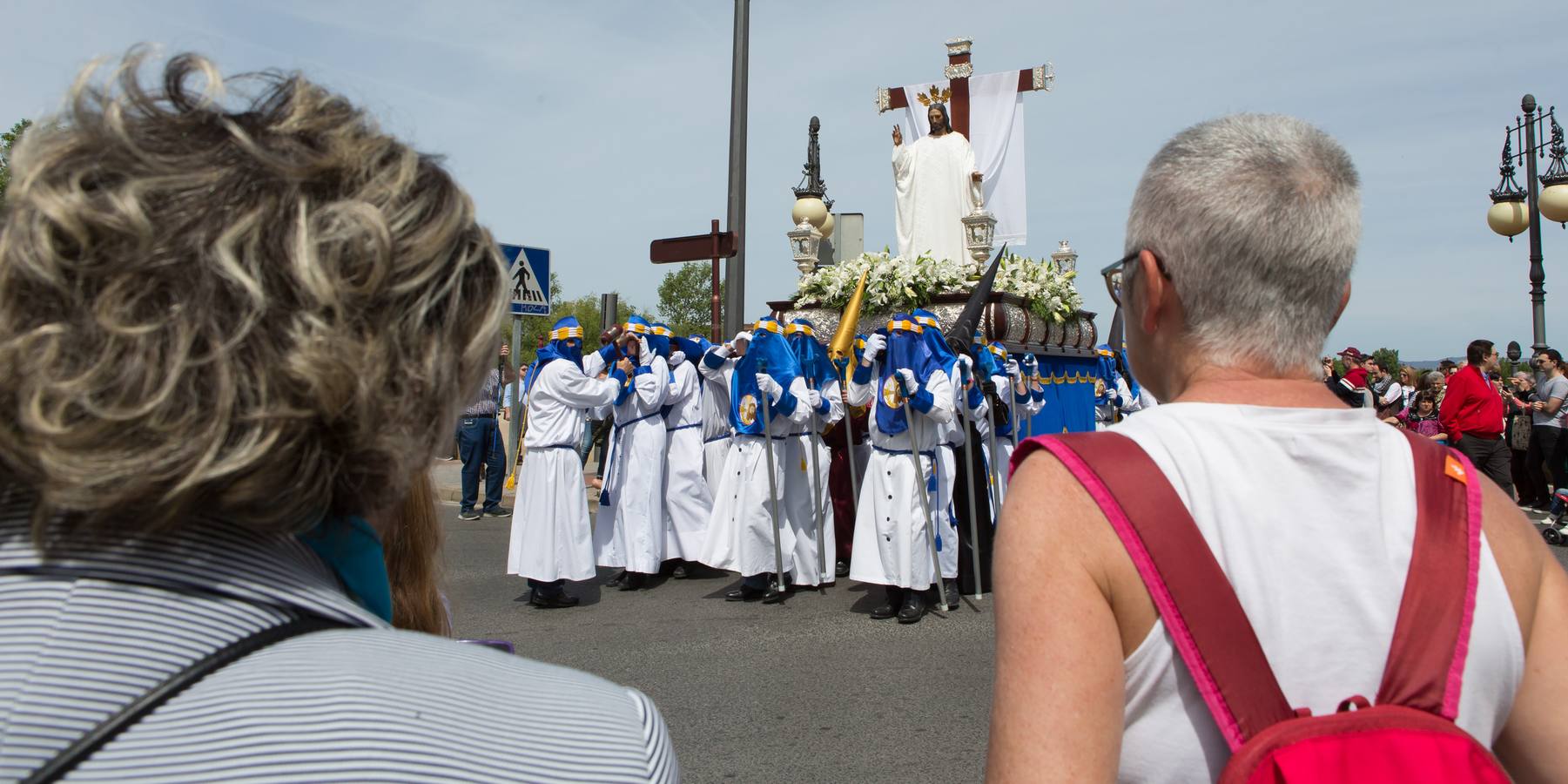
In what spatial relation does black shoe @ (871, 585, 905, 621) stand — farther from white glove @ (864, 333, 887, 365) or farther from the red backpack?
the red backpack

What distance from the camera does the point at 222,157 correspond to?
93cm

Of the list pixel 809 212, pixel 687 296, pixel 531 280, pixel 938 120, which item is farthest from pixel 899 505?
pixel 687 296

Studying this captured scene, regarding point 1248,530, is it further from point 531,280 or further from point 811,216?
point 811,216

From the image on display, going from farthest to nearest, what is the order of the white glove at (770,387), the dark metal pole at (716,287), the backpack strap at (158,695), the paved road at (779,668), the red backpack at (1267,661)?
the dark metal pole at (716,287), the white glove at (770,387), the paved road at (779,668), the red backpack at (1267,661), the backpack strap at (158,695)

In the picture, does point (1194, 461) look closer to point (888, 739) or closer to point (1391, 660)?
point (1391, 660)

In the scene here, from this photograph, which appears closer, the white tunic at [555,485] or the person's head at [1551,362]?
the white tunic at [555,485]

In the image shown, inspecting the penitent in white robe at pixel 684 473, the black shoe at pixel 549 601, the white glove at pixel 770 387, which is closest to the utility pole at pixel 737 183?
the penitent in white robe at pixel 684 473

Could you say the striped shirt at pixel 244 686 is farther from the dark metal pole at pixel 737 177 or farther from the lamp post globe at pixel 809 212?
the lamp post globe at pixel 809 212

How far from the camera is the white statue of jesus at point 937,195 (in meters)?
12.7

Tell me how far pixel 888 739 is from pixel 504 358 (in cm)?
992

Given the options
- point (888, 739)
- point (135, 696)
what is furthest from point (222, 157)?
point (888, 739)

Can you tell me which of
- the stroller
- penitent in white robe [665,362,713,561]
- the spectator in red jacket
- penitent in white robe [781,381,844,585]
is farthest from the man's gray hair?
the spectator in red jacket

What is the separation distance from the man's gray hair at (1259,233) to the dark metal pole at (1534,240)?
13258mm

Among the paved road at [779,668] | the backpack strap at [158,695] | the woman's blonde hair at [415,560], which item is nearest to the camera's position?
the backpack strap at [158,695]
